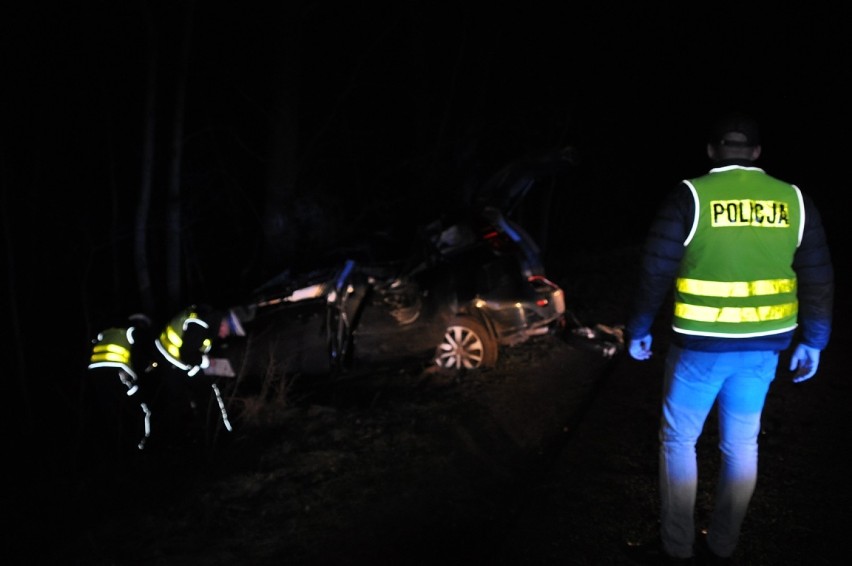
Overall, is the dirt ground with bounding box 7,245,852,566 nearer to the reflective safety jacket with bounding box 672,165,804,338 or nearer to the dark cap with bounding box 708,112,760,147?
the reflective safety jacket with bounding box 672,165,804,338

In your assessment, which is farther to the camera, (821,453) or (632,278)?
(632,278)

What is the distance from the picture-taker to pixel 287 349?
21.1ft

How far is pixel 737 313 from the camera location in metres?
2.88

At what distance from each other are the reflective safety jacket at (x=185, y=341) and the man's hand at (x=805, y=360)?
4279 mm

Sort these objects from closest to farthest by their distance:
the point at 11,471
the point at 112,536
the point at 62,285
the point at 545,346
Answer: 1. the point at 112,536
2. the point at 11,471
3. the point at 545,346
4. the point at 62,285

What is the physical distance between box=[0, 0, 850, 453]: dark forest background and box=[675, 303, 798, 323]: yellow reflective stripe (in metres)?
4.54

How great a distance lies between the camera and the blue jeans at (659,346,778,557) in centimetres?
296

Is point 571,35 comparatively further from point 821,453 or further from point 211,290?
point 821,453

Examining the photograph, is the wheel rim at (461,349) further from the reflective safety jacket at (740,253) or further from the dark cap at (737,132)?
the dark cap at (737,132)

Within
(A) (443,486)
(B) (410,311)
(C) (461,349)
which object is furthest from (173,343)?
(C) (461,349)

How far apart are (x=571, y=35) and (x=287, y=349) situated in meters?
11.2

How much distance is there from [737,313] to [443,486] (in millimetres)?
2325

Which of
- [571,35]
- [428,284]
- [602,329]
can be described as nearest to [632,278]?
[602,329]

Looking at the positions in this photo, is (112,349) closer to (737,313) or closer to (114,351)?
(114,351)
